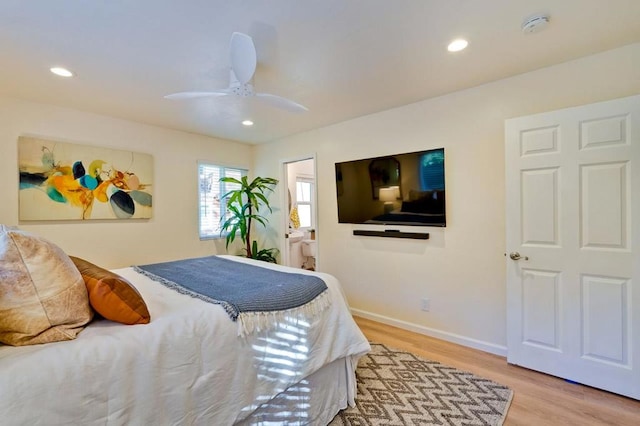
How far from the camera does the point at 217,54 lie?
201 centimetres

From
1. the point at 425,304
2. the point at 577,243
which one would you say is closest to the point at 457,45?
the point at 577,243

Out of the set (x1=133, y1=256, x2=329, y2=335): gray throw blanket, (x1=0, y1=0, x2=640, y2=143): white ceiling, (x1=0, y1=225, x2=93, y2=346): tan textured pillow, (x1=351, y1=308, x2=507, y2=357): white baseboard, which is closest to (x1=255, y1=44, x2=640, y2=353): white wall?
(x1=351, y1=308, x2=507, y2=357): white baseboard

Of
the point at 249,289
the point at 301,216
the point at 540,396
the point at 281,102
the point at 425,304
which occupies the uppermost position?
the point at 281,102

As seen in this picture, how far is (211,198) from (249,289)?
2852 millimetres

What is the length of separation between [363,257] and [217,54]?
98.5 inches

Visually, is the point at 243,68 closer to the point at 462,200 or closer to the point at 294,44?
the point at 294,44

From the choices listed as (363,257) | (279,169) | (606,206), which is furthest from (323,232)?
(606,206)

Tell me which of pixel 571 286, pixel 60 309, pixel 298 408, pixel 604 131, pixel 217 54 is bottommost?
pixel 298 408

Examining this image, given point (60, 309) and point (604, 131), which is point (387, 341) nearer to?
point (604, 131)

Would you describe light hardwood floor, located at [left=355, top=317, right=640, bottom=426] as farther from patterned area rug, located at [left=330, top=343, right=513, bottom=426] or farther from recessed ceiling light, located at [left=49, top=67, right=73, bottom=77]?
recessed ceiling light, located at [left=49, top=67, right=73, bottom=77]

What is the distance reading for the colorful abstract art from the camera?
279 cm

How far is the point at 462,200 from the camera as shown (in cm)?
275

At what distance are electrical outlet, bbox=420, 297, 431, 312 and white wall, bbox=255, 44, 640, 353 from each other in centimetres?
4

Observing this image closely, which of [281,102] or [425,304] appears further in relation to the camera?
[425,304]
